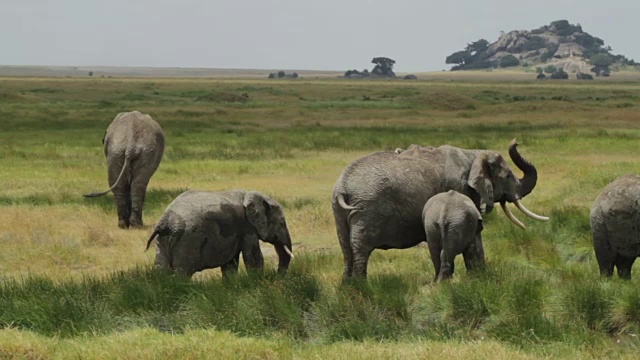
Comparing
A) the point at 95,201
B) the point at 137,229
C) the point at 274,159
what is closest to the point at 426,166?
the point at 137,229

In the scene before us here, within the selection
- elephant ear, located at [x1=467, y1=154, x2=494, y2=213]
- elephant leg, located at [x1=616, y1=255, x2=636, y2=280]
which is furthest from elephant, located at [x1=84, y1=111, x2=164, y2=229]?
elephant leg, located at [x1=616, y1=255, x2=636, y2=280]

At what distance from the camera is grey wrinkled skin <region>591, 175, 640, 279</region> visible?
32.1ft

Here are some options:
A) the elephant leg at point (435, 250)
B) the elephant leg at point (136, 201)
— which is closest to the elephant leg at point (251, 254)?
the elephant leg at point (435, 250)

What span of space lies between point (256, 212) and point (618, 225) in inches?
156

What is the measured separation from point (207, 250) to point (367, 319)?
2128 mm

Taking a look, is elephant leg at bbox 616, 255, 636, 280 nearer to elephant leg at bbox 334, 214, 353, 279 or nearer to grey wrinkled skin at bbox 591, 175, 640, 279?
grey wrinkled skin at bbox 591, 175, 640, 279

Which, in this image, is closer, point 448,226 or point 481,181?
point 448,226

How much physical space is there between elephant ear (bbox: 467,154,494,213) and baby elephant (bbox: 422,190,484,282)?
2.79 ft

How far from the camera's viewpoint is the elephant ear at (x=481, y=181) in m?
10.9

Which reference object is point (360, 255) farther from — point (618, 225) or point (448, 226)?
point (618, 225)

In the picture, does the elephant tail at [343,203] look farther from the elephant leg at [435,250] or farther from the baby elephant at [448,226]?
the elephant leg at [435,250]

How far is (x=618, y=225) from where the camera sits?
9.91 m

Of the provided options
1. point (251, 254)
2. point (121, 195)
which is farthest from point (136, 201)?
point (251, 254)

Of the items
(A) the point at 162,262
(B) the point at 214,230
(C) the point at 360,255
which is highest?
(B) the point at 214,230
